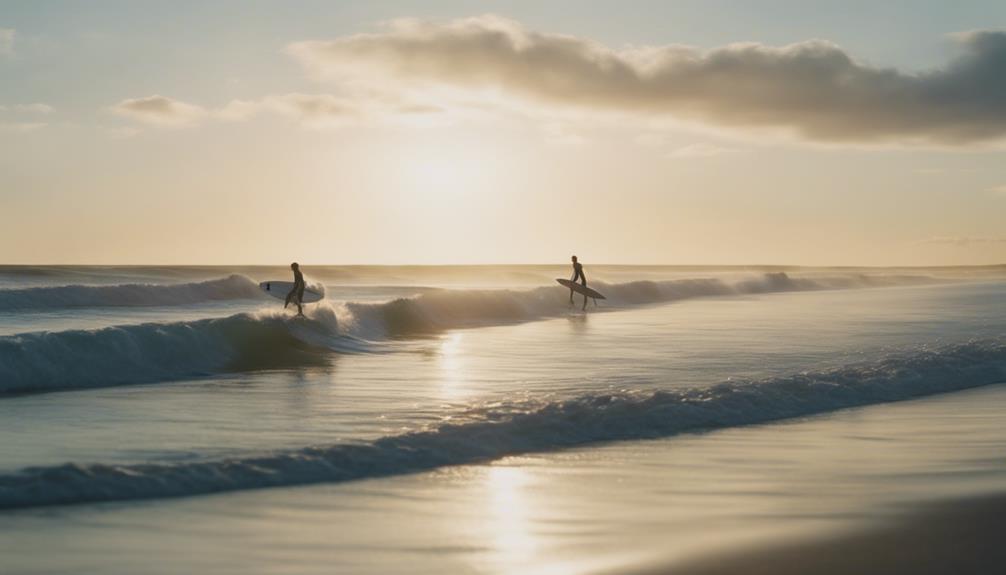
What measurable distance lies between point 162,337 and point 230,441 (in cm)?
1071

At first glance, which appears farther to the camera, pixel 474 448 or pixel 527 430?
pixel 527 430

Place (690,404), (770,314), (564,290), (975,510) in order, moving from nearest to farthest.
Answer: (975,510) < (690,404) < (770,314) < (564,290)

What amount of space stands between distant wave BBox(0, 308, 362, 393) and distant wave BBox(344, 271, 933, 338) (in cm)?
434

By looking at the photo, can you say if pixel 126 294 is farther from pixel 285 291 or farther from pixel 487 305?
pixel 285 291

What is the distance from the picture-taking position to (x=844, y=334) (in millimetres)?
24062

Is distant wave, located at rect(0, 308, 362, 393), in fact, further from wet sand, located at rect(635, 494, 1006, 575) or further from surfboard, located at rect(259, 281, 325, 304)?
wet sand, located at rect(635, 494, 1006, 575)

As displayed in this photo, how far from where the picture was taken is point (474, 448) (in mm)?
10664

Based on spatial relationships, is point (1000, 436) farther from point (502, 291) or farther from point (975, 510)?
point (502, 291)

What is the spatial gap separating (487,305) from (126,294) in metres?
16.6

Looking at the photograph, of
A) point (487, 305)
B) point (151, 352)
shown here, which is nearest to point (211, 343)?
point (151, 352)

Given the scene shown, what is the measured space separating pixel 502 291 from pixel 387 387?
2664cm

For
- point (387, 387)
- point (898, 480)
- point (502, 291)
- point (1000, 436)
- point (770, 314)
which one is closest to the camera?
point (898, 480)

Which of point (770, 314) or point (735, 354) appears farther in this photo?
point (770, 314)

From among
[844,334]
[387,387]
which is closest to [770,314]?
[844,334]
